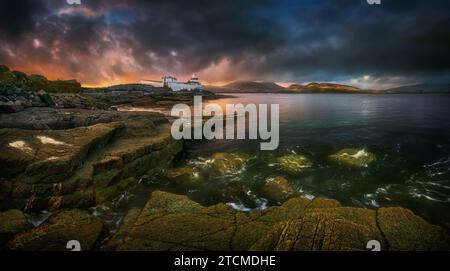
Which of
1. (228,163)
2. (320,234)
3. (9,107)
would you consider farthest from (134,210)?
(9,107)

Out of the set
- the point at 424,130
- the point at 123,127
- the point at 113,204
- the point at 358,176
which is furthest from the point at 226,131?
the point at 424,130

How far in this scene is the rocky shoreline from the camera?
5.06 m

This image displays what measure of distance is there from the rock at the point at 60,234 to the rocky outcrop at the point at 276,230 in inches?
26.3

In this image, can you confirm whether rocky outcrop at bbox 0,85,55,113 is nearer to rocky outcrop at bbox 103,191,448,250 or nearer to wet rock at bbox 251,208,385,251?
rocky outcrop at bbox 103,191,448,250

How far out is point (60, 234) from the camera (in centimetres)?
587

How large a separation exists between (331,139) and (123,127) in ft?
53.7

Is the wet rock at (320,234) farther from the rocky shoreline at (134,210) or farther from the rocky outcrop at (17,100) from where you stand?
the rocky outcrop at (17,100)

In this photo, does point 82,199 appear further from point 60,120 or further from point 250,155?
point 250,155

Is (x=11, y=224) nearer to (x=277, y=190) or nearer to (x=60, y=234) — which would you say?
(x=60, y=234)

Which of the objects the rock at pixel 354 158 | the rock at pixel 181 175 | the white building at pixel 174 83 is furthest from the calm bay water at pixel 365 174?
the white building at pixel 174 83

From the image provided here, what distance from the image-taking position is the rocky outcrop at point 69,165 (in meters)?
7.71

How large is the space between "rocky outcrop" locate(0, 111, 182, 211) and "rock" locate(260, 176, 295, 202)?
5.50 metres

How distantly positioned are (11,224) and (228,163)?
893 cm

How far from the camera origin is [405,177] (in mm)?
11391
